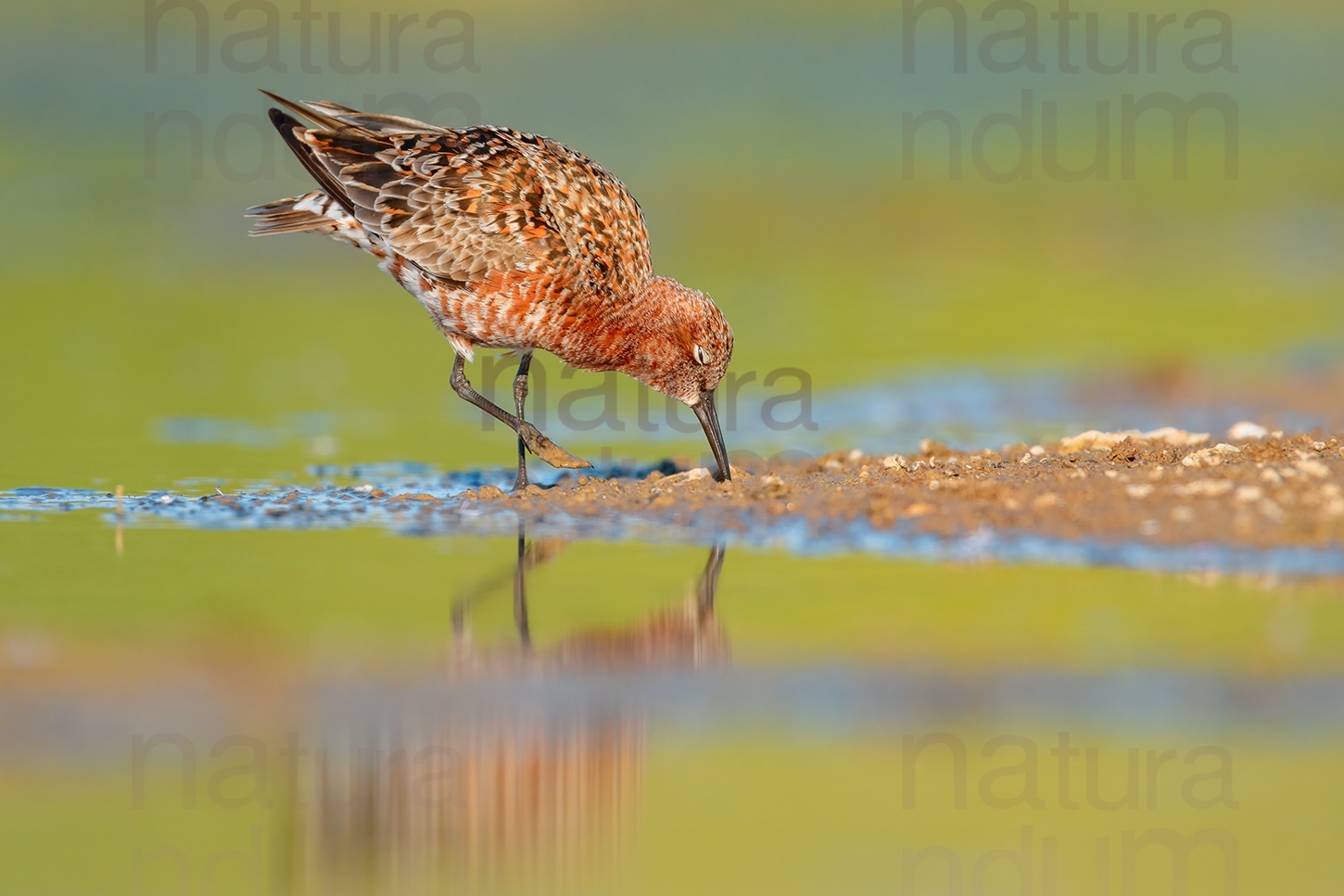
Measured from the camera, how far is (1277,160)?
2686 cm

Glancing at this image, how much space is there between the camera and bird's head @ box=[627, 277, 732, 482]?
10.3 meters

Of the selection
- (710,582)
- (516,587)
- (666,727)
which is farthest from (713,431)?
(666,727)

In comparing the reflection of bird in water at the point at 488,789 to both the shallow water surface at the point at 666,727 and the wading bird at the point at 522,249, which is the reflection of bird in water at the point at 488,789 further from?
the wading bird at the point at 522,249

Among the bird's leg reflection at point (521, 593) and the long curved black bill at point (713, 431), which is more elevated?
the long curved black bill at point (713, 431)

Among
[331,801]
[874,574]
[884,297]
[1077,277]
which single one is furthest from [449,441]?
[1077,277]

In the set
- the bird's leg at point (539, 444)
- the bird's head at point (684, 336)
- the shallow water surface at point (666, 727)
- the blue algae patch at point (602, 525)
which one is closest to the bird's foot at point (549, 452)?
the bird's leg at point (539, 444)

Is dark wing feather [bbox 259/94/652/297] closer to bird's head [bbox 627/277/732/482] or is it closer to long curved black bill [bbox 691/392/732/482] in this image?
bird's head [bbox 627/277/732/482]

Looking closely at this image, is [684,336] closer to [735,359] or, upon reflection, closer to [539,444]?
[539,444]

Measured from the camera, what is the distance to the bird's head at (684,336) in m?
10.3

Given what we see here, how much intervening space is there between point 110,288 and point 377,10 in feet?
41.1

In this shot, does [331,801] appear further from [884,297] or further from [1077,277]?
[1077,277]

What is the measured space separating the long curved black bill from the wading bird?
0.01 meters

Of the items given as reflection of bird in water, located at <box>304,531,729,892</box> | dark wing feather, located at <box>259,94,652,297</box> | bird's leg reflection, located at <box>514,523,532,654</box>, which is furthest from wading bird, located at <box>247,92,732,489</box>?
reflection of bird in water, located at <box>304,531,729,892</box>

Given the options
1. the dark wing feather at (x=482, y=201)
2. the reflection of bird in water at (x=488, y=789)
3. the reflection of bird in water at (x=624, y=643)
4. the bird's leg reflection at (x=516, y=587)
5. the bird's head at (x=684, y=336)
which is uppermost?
the dark wing feather at (x=482, y=201)
